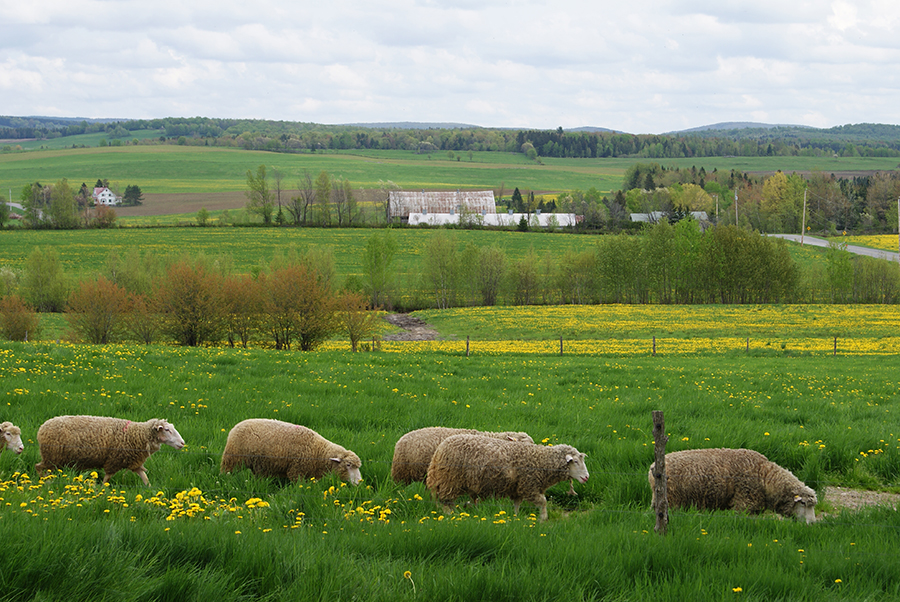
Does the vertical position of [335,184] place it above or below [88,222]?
above

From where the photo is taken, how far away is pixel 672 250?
275 feet

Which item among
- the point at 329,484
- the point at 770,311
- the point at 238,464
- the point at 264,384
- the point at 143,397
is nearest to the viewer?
the point at 329,484

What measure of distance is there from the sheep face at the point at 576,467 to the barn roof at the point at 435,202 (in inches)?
5778

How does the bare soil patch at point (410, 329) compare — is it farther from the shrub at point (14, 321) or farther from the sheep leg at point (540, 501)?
the sheep leg at point (540, 501)

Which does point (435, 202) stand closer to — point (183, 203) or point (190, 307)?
point (183, 203)

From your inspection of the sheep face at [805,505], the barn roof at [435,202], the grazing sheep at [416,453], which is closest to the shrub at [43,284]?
the grazing sheep at [416,453]

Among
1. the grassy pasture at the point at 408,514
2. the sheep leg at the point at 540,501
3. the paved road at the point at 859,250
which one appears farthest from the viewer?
the paved road at the point at 859,250

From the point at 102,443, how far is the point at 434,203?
510ft

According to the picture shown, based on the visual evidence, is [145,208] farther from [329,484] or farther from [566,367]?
[329,484]

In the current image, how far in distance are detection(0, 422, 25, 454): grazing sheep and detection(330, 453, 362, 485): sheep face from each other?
4.88 meters

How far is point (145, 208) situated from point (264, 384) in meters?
156

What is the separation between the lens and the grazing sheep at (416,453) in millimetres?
9484

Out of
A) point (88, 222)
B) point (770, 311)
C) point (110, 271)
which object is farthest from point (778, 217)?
point (88, 222)

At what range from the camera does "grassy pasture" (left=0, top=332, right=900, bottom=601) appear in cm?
504
